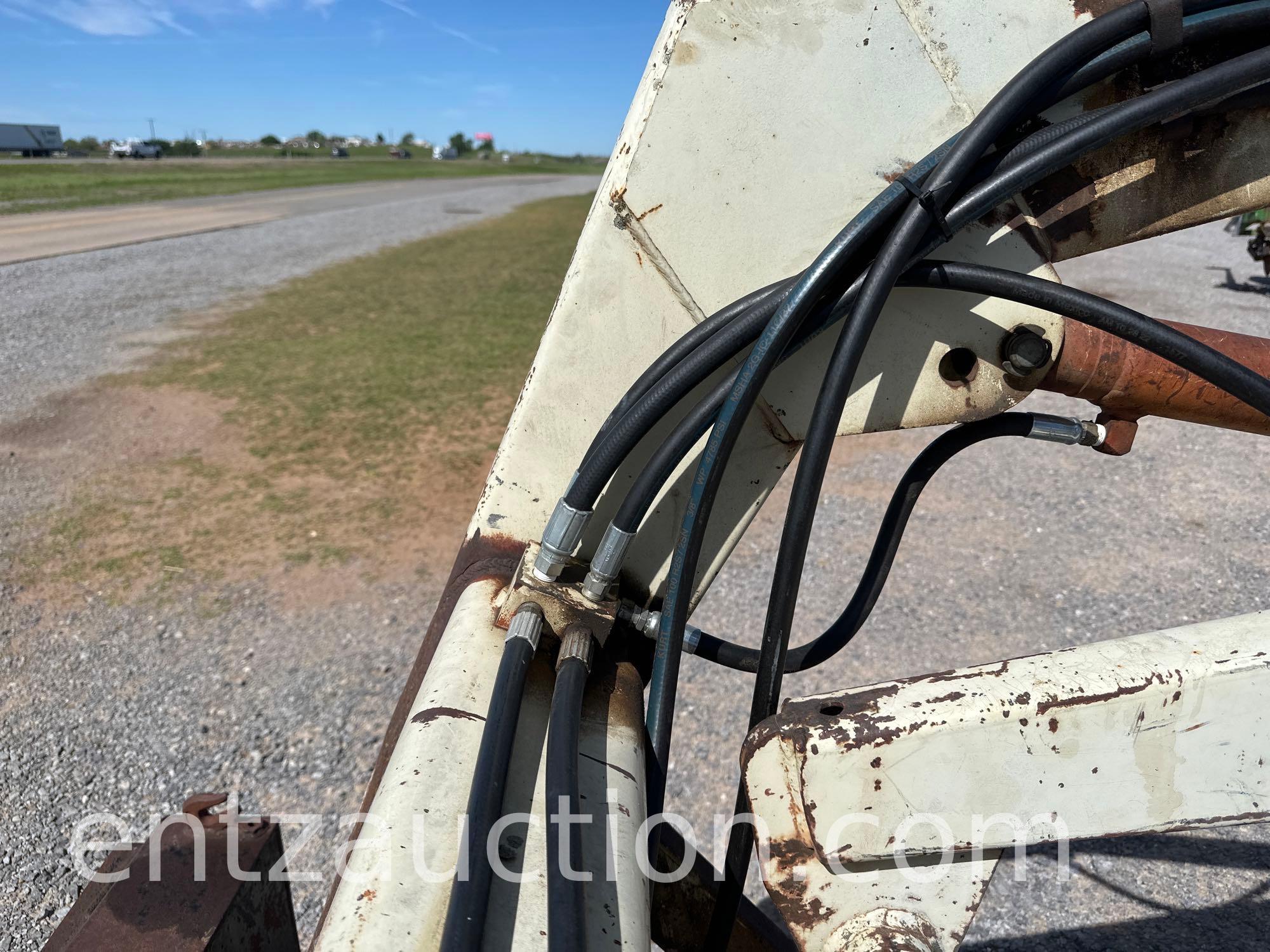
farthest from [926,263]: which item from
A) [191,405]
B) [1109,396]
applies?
[191,405]

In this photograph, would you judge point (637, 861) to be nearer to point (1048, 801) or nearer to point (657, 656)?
point (657, 656)

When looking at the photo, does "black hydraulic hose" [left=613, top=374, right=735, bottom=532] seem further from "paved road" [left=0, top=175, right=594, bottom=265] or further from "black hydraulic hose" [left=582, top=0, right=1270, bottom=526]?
"paved road" [left=0, top=175, right=594, bottom=265]

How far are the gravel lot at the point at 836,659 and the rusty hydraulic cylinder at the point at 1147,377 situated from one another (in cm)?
168

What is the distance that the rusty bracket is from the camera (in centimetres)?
101

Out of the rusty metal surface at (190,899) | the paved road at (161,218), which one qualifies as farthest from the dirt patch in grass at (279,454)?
the paved road at (161,218)

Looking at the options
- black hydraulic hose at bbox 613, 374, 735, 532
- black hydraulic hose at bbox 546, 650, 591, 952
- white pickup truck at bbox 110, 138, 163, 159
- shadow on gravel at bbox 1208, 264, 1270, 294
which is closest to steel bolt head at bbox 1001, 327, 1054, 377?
black hydraulic hose at bbox 613, 374, 735, 532

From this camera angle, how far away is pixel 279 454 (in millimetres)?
5168

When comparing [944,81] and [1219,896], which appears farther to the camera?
[1219,896]

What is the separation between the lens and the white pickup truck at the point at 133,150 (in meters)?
40.0

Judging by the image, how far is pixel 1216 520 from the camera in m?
4.39

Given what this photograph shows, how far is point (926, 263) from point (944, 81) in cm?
21

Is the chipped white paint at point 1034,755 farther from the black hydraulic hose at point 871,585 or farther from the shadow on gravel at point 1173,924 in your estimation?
the shadow on gravel at point 1173,924

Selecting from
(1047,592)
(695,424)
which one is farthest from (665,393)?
(1047,592)

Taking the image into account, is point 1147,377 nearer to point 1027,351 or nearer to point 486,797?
point 1027,351
